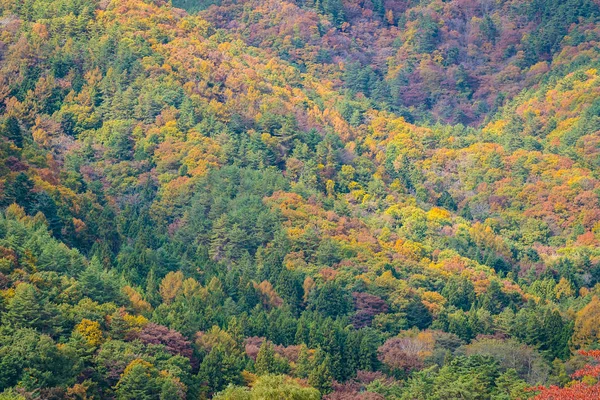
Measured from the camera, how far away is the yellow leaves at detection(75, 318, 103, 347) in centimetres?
7400

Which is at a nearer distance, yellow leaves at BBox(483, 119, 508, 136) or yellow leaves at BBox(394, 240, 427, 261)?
yellow leaves at BBox(394, 240, 427, 261)

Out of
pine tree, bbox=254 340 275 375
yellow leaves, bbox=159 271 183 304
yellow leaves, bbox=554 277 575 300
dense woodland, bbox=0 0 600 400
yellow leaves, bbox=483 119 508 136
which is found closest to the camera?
dense woodland, bbox=0 0 600 400

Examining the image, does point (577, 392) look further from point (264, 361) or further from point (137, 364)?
point (264, 361)

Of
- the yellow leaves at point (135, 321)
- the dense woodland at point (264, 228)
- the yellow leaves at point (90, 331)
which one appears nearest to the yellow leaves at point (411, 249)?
the dense woodland at point (264, 228)

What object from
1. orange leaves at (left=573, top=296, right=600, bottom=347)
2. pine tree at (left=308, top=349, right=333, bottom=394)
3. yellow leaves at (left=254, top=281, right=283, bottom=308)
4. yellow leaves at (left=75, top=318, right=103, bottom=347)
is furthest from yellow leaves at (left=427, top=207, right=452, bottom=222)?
yellow leaves at (left=75, top=318, right=103, bottom=347)

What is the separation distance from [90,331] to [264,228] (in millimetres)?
37472

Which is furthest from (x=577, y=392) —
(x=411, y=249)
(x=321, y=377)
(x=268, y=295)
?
(x=411, y=249)

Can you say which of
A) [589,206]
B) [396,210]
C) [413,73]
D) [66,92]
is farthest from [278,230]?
[413,73]

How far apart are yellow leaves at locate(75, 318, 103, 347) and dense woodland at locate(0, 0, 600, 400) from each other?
4.3 inches

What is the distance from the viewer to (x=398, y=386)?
7938 centimetres

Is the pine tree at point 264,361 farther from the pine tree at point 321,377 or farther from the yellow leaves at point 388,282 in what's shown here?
the yellow leaves at point 388,282

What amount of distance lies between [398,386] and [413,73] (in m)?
121

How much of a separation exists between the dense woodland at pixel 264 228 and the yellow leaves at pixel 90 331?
0.11m

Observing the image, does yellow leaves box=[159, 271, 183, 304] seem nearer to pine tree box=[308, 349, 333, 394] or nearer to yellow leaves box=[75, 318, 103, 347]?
pine tree box=[308, 349, 333, 394]
